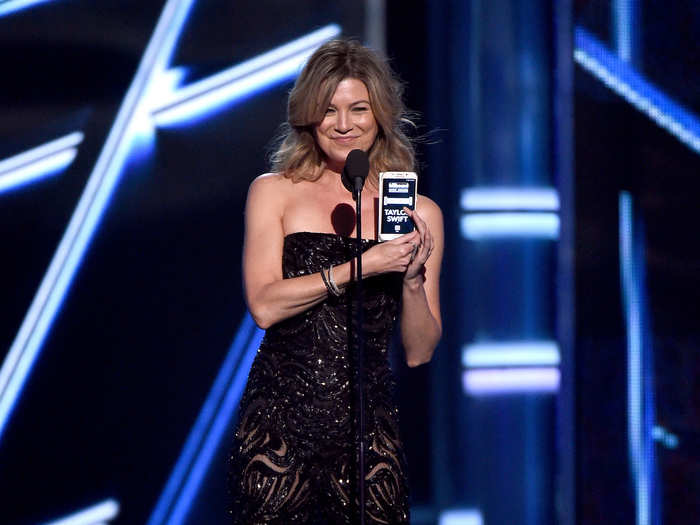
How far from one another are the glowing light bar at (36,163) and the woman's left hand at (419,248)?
71.5 inches

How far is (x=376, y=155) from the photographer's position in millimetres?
2076

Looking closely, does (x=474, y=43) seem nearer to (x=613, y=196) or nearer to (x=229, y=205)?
(x=613, y=196)

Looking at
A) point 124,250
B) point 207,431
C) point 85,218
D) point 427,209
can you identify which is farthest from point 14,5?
→ point 427,209

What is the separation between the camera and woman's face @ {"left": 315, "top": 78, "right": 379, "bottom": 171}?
1.91m

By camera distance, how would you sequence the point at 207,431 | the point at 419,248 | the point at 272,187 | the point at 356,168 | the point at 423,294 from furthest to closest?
the point at 207,431 → the point at 272,187 → the point at 423,294 → the point at 419,248 → the point at 356,168

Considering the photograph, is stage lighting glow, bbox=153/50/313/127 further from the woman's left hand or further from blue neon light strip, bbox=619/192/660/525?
the woman's left hand

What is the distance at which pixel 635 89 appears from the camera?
→ 2678 millimetres

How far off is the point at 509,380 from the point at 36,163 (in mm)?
1881

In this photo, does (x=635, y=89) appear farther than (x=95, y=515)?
No

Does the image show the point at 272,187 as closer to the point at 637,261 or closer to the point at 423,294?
the point at 423,294

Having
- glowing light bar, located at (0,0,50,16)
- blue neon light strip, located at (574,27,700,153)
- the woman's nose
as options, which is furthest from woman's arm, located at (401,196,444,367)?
glowing light bar, located at (0,0,50,16)

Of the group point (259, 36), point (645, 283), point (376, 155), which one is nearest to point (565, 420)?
point (645, 283)

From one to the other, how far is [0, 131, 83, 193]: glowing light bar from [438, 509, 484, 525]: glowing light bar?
1900mm

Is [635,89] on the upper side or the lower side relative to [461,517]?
upper
